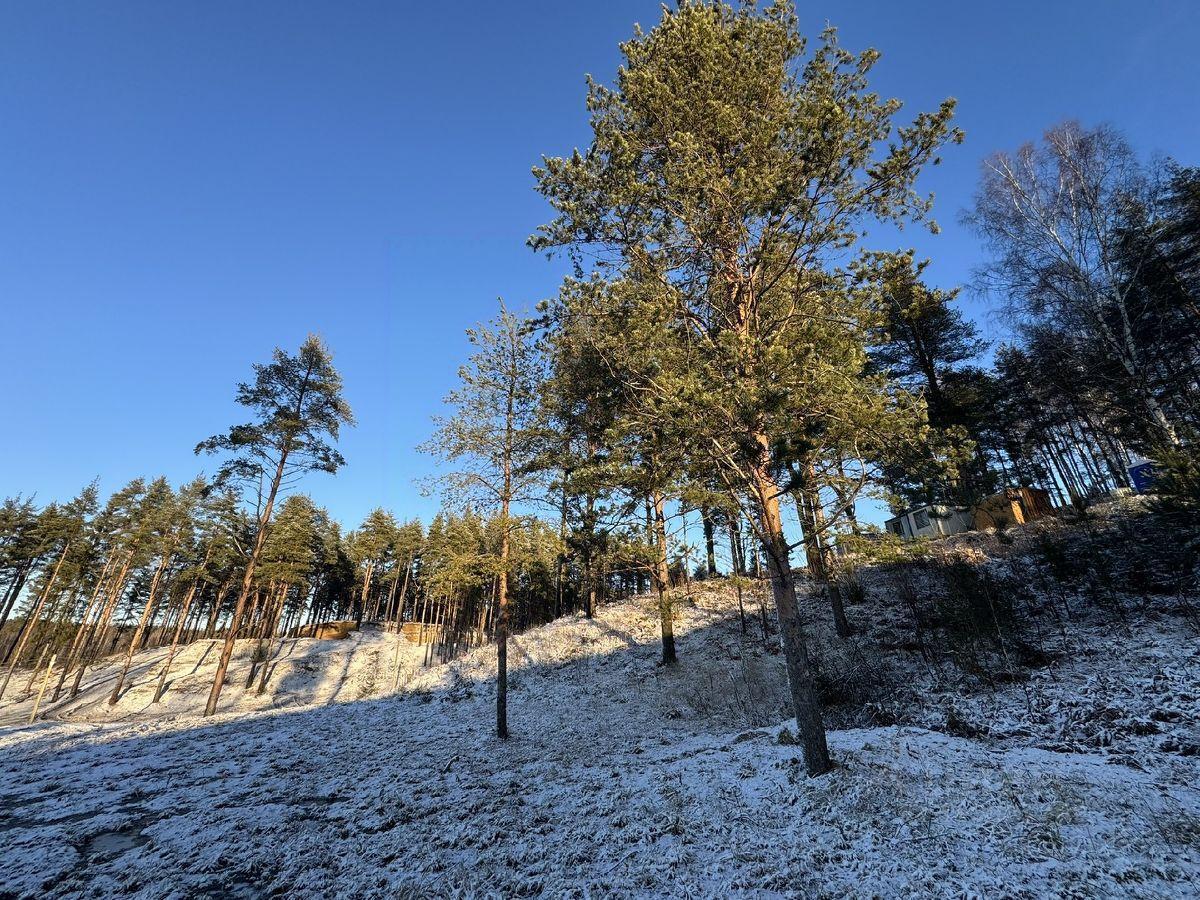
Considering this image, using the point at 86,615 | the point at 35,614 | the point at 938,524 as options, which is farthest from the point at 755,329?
the point at 35,614

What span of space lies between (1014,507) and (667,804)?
955 inches

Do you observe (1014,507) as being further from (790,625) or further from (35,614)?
(35,614)

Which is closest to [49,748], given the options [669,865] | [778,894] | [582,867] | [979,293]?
[582,867]

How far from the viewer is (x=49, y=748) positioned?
12.3 meters

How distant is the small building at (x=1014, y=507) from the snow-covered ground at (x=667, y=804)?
14.0 metres

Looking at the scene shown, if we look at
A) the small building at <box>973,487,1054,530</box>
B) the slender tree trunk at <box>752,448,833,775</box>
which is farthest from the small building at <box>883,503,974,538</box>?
the slender tree trunk at <box>752,448,833,775</box>

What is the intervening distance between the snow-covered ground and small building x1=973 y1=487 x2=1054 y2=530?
1400 cm

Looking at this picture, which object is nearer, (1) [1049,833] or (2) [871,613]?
(1) [1049,833]

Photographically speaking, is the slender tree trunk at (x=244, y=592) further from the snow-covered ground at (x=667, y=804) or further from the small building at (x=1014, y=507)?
the small building at (x=1014, y=507)

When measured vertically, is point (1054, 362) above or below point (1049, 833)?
above

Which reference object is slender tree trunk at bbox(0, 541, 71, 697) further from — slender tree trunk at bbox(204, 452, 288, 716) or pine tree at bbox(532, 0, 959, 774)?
pine tree at bbox(532, 0, 959, 774)

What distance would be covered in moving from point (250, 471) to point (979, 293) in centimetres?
3031

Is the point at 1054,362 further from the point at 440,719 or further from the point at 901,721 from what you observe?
the point at 440,719

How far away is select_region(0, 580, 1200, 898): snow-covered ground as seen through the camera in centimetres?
493
